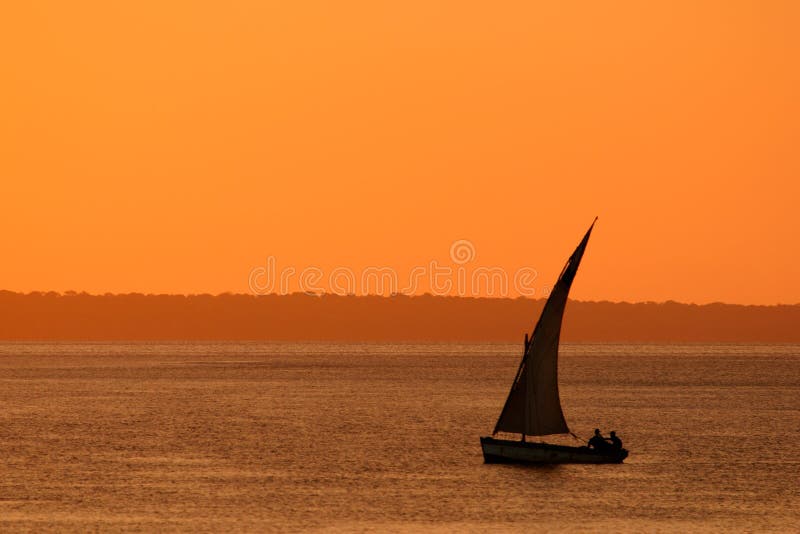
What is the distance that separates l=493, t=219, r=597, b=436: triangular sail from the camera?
259ft

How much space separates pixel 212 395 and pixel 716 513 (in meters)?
127

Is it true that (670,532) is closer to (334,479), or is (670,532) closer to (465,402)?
(334,479)

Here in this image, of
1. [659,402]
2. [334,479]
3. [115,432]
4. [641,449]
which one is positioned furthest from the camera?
[659,402]

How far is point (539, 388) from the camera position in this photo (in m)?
79.6

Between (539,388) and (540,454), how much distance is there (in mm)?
4079

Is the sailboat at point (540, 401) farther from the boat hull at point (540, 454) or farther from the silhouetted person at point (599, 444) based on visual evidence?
the silhouetted person at point (599, 444)

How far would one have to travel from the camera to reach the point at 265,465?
286ft

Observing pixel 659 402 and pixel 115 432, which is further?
pixel 659 402

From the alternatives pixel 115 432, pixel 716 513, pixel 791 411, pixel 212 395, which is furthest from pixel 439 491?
pixel 212 395

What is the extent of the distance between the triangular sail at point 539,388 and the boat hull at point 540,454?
3.56 feet

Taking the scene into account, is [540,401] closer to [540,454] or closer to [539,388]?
[539,388]

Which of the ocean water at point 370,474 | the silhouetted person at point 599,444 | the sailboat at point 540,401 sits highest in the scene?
the sailboat at point 540,401

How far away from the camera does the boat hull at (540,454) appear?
79.9 meters

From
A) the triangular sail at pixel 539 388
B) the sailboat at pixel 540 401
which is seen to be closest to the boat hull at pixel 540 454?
the sailboat at pixel 540 401
